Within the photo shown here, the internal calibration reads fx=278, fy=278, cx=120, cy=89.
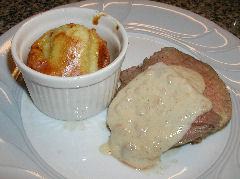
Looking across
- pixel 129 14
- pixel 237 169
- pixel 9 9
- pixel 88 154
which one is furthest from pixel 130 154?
pixel 9 9

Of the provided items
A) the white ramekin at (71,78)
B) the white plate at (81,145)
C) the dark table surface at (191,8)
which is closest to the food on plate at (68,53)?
the white ramekin at (71,78)

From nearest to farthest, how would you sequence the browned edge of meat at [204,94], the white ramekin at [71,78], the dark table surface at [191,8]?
the white ramekin at [71,78] → the browned edge of meat at [204,94] → the dark table surface at [191,8]

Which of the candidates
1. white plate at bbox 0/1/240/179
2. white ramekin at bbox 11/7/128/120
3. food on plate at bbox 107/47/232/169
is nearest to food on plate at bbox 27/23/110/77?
white ramekin at bbox 11/7/128/120

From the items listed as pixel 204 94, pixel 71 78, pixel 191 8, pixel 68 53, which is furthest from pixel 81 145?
pixel 191 8

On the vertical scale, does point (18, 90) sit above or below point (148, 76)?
below

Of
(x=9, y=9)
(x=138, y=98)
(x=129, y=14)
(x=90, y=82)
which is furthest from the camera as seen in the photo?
(x=9, y=9)

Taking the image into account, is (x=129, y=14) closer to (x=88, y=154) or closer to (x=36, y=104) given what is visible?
(x=36, y=104)

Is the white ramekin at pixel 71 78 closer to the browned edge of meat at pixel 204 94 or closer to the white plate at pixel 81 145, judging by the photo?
the white plate at pixel 81 145
